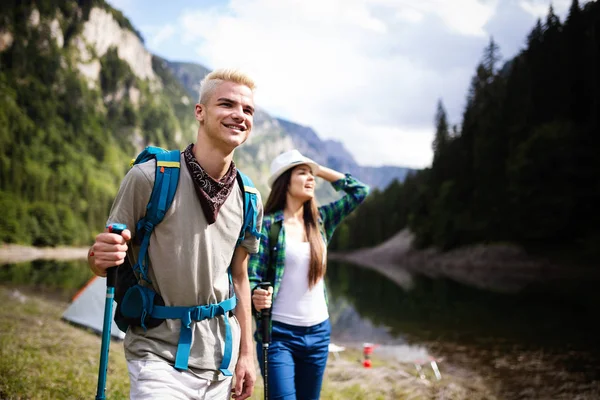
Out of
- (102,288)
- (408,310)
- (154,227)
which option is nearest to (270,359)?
(154,227)

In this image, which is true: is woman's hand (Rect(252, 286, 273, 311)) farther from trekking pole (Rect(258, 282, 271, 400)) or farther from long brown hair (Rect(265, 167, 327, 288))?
long brown hair (Rect(265, 167, 327, 288))

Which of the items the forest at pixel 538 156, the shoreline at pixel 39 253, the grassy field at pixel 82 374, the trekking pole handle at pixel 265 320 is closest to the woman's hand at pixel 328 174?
the trekking pole handle at pixel 265 320

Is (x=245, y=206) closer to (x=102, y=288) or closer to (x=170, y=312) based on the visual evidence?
(x=170, y=312)

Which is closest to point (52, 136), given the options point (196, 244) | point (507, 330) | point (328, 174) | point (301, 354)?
point (507, 330)

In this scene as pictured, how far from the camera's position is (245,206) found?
3246 millimetres

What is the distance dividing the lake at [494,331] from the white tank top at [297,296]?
823 centimetres

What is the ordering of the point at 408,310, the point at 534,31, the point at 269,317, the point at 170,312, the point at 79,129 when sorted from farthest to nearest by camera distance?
1. the point at 79,129
2. the point at 534,31
3. the point at 408,310
4. the point at 269,317
5. the point at 170,312

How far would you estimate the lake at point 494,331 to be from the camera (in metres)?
12.3

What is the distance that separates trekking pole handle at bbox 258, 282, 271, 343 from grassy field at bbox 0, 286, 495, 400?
326 centimetres

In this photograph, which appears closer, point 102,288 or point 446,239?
point 102,288

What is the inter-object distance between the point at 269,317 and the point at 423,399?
279 inches

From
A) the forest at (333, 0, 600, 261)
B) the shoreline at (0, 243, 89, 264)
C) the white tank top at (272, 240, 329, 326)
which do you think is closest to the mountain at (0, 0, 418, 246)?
the shoreline at (0, 243, 89, 264)

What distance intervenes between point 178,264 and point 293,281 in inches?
91.2

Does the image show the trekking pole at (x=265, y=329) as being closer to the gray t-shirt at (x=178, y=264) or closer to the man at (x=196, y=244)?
the man at (x=196, y=244)
